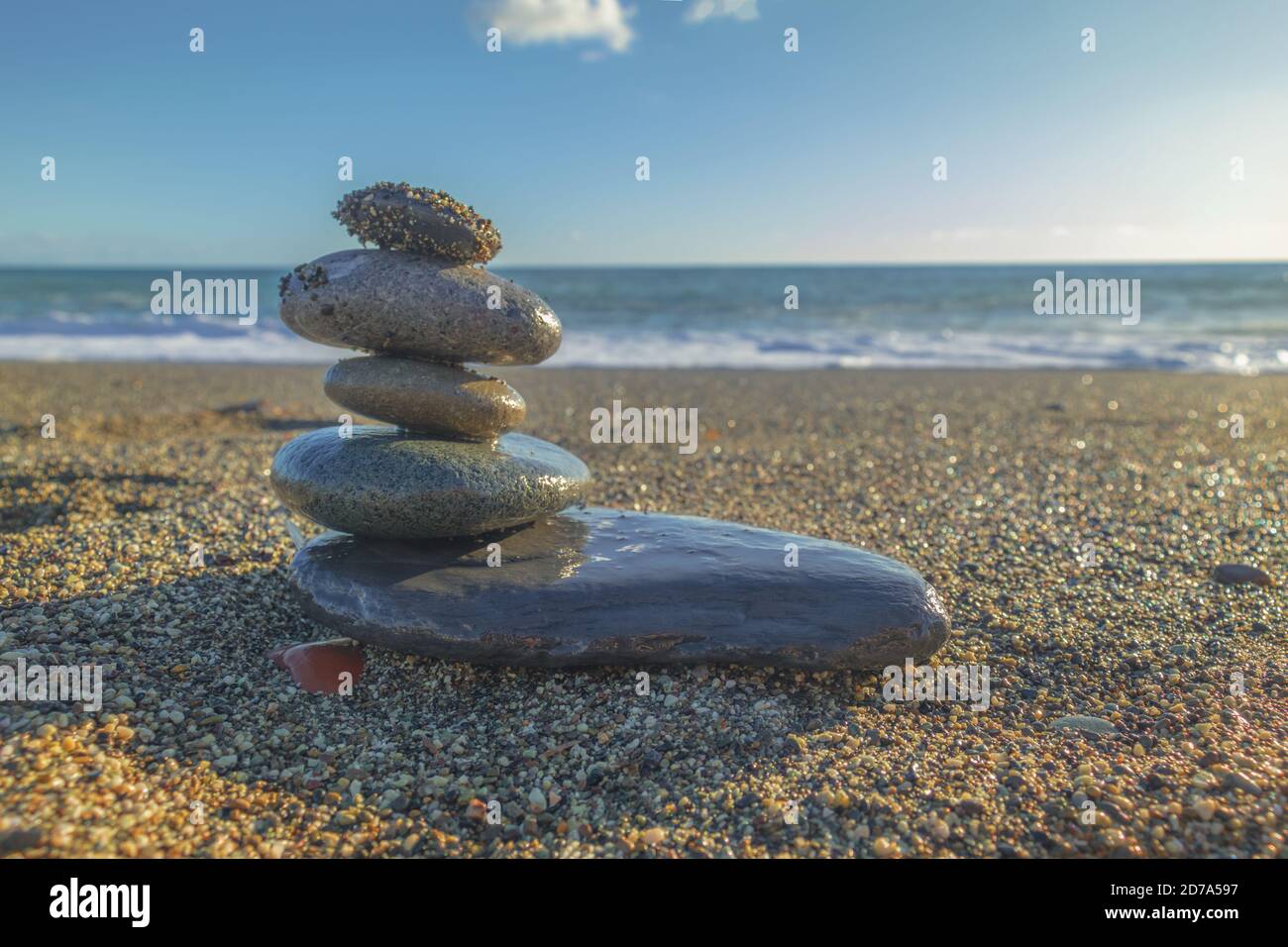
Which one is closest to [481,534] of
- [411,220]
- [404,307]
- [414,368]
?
[414,368]

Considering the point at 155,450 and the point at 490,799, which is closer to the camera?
the point at 490,799

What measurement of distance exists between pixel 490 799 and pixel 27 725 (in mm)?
1986

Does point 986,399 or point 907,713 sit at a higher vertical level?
Answer: point 986,399

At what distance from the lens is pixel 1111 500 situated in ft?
24.6

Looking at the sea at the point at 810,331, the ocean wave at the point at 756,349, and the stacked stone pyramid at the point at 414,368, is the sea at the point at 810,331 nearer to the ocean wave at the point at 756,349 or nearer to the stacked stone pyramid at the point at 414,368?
the ocean wave at the point at 756,349

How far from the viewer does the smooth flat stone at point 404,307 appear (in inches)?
181

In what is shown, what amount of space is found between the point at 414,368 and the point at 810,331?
24324mm

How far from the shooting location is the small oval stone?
5.43 metres

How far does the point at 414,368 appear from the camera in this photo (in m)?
4.83

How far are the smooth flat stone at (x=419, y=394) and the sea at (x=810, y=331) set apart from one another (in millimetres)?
5846

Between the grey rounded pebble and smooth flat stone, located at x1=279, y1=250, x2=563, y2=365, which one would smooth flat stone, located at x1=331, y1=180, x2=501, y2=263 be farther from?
the grey rounded pebble

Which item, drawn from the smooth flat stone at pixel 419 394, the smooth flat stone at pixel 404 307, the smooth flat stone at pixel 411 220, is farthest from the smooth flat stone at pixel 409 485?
the smooth flat stone at pixel 411 220
